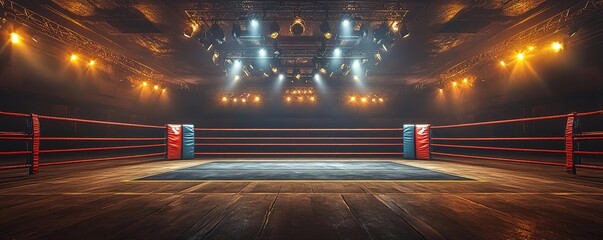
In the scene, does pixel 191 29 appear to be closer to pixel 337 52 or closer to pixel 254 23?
pixel 254 23

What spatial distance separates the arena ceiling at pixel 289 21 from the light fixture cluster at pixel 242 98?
505cm

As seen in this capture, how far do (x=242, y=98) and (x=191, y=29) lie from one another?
851 centimetres

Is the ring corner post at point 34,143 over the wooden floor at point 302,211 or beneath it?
over

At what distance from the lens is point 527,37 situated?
7.27m

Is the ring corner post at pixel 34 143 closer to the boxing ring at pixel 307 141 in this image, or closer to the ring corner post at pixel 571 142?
the boxing ring at pixel 307 141

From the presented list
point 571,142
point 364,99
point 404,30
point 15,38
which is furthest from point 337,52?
point 15,38

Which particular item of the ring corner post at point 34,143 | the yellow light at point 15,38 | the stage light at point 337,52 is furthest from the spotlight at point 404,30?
the yellow light at point 15,38

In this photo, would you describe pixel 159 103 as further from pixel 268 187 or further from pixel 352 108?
pixel 268 187

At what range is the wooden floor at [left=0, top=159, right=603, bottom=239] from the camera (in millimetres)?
1544

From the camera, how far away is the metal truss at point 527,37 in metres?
5.72

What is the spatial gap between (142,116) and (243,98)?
16.6 feet

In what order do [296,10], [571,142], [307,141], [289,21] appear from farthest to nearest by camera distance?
1. [307,141]
2. [289,21]
3. [296,10]
4. [571,142]

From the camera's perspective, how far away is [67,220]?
176 centimetres

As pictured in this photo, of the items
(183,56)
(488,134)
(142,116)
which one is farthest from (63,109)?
(488,134)
